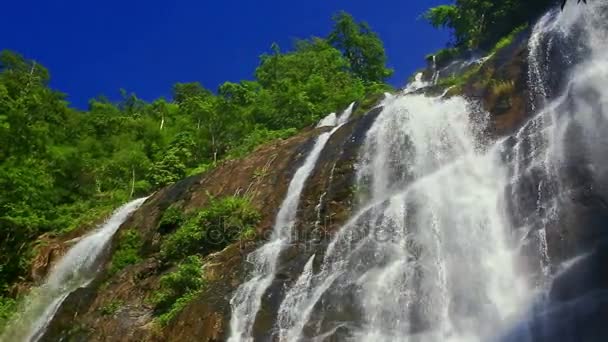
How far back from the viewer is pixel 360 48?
4703 cm

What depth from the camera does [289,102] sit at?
33.8 metres

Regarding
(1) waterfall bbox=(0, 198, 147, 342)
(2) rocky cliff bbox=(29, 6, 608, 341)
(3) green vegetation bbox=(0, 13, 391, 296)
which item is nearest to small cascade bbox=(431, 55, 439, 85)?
(3) green vegetation bbox=(0, 13, 391, 296)

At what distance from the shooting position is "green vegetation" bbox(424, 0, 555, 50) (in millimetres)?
29250

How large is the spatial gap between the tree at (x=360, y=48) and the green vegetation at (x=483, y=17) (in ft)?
28.9

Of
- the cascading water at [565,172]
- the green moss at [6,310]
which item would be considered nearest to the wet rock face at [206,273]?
the green moss at [6,310]

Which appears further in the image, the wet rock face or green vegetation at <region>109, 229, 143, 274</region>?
green vegetation at <region>109, 229, 143, 274</region>

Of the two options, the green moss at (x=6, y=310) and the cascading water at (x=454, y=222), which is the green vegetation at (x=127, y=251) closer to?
the green moss at (x=6, y=310)

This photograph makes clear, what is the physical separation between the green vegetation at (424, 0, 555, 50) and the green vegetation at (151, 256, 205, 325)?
1913 cm

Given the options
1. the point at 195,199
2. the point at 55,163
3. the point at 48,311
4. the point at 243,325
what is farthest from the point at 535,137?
the point at 55,163

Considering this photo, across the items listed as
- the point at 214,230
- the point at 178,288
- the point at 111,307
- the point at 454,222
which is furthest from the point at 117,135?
the point at 454,222

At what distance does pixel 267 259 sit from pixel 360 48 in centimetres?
3286

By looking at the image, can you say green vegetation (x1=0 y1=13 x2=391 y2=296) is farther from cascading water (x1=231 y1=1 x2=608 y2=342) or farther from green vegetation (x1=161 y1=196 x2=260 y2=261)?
cascading water (x1=231 y1=1 x2=608 y2=342)

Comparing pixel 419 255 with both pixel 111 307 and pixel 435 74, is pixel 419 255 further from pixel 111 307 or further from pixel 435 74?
pixel 435 74

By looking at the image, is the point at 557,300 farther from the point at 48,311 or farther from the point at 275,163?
the point at 48,311
